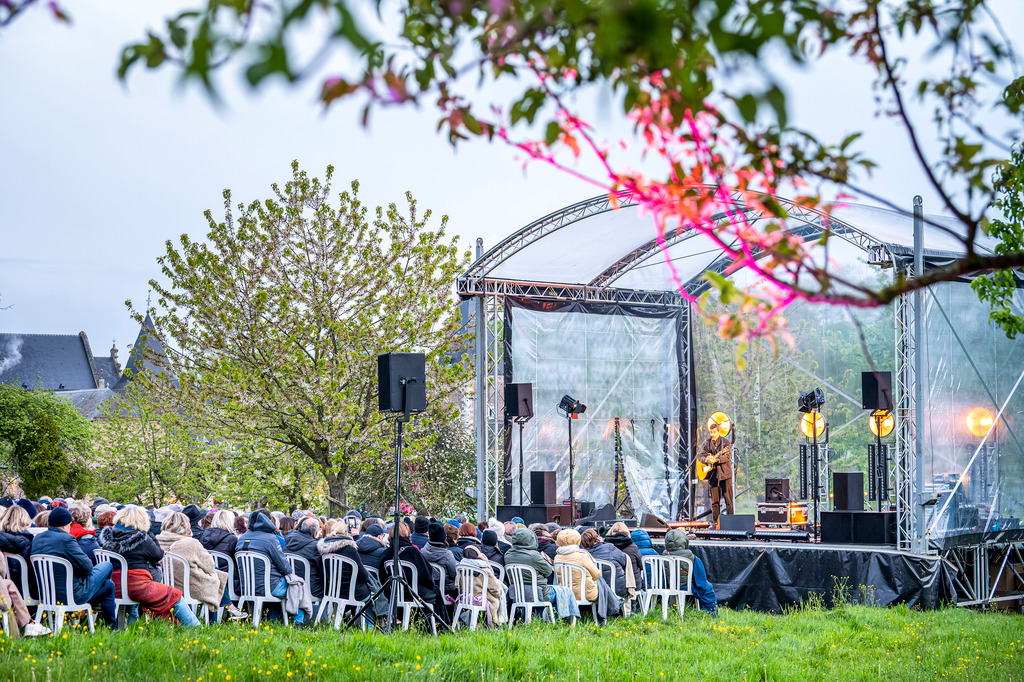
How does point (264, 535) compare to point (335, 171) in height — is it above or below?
below

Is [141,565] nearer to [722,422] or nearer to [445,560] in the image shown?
[445,560]

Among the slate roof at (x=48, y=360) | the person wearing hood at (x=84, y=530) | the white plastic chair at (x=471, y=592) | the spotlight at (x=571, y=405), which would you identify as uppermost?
the slate roof at (x=48, y=360)

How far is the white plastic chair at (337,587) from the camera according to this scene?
7.34 meters

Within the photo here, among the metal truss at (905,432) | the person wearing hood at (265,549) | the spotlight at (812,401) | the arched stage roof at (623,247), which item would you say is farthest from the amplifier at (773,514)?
the person wearing hood at (265,549)

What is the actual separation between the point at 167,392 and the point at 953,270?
1361cm

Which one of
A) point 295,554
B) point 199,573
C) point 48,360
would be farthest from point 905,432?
point 48,360

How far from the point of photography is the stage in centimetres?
902

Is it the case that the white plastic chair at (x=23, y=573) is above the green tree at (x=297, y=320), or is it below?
below

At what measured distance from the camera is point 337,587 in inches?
291

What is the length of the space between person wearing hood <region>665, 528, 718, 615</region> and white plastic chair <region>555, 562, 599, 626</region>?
1.27 metres

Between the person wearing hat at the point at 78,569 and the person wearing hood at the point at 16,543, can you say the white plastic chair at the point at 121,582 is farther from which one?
the person wearing hood at the point at 16,543

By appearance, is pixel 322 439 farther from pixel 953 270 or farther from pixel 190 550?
pixel 953 270

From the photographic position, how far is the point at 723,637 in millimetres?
7281

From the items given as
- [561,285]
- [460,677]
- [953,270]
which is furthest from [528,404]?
[953,270]
